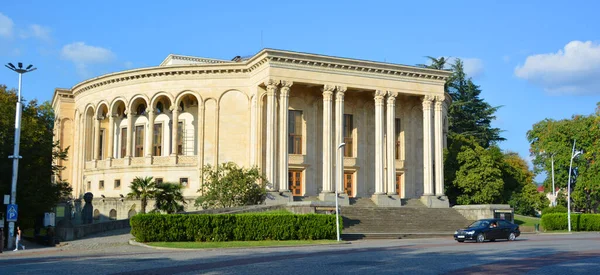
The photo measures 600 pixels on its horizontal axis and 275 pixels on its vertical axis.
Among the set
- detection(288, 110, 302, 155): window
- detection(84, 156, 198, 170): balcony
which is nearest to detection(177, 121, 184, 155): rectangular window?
detection(84, 156, 198, 170): balcony

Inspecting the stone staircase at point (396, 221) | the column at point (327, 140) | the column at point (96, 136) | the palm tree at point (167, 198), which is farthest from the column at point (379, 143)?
the column at point (96, 136)

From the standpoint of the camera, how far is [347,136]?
161 feet

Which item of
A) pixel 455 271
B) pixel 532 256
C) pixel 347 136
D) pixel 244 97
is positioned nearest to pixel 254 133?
pixel 244 97

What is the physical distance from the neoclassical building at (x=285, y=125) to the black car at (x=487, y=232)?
502 inches

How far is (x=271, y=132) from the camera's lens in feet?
142

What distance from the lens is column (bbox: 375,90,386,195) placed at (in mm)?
46031

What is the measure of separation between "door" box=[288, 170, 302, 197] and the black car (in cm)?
1633

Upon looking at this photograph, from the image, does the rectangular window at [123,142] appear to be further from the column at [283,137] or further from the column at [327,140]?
the column at [327,140]

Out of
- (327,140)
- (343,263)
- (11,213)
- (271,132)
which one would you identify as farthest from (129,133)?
(343,263)

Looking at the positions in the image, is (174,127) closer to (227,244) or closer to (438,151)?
(438,151)

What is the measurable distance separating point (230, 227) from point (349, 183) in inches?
729

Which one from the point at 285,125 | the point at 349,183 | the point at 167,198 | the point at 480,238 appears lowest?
the point at 480,238

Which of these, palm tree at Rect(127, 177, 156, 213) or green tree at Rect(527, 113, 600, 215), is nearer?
palm tree at Rect(127, 177, 156, 213)

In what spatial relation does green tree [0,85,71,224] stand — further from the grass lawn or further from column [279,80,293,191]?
column [279,80,293,191]
